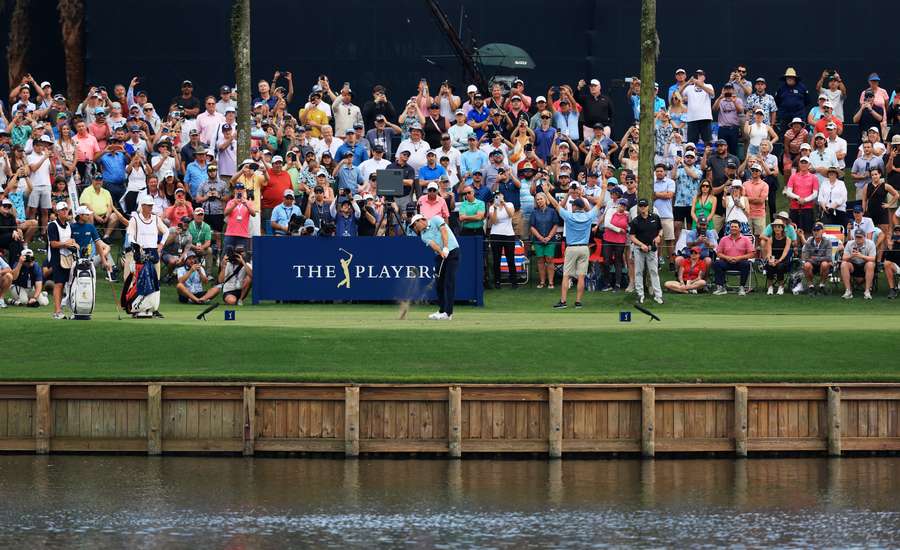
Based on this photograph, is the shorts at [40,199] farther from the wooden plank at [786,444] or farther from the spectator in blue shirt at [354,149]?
the wooden plank at [786,444]

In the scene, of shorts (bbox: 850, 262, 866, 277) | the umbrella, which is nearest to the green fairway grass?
shorts (bbox: 850, 262, 866, 277)

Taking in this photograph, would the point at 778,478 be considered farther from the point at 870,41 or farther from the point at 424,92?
the point at 870,41

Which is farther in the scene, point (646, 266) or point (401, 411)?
point (646, 266)

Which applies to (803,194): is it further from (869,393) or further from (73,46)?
(73,46)

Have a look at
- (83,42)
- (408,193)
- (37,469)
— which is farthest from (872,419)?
(83,42)

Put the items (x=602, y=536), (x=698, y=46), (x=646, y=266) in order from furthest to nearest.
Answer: (x=698, y=46)
(x=646, y=266)
(x=602, y=536)

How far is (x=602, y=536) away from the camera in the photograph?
62.0 feet

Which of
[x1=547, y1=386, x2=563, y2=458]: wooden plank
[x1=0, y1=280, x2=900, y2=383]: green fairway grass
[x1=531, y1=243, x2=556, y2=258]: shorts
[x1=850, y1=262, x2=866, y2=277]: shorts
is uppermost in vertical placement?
[x1=531, y1=243, x2=556, y2=258]: shorts

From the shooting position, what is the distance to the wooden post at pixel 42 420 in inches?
932

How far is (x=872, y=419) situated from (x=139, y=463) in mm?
10092

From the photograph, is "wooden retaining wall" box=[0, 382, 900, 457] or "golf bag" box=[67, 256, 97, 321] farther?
"golf bag" box=[67, 256, 97, 321]

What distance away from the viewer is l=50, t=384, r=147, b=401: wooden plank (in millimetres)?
23750

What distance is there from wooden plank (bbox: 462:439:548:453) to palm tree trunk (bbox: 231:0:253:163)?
526 inches

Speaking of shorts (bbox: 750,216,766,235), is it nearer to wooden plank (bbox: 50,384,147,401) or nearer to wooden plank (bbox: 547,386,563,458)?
wooden plank (bbox: 547,386,563,458)
